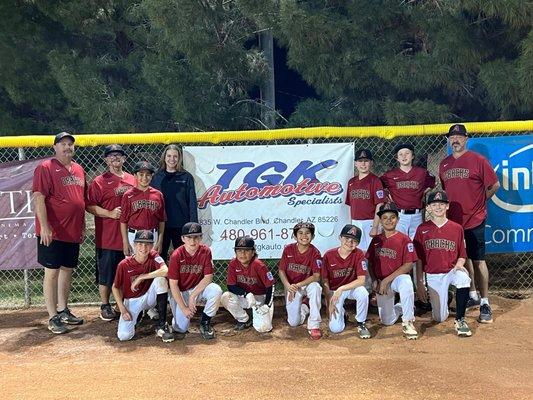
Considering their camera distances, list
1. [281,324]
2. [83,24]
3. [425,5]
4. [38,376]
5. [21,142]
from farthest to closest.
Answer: [83,24] < [425,5] < [21,142] < [281,324] < [38,376]

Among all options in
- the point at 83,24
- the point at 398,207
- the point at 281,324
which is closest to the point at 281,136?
the point at 398,207

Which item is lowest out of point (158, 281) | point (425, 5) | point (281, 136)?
point (158, 281)

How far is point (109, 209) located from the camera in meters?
5.68

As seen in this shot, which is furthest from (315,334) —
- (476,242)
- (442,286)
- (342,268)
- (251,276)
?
(476,242)

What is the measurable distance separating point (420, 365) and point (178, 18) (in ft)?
19.8

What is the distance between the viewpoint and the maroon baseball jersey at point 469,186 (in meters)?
5.68

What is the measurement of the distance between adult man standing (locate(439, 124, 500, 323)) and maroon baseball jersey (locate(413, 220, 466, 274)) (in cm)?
34

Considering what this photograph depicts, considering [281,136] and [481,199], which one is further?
[281,136]

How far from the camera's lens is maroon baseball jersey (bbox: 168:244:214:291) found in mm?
5363

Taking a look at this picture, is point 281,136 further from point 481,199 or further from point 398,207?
point 481,199

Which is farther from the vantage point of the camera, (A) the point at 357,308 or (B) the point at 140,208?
(B) the point at 140,208

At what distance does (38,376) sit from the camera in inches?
177

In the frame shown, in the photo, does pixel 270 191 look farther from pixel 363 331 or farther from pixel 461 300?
pixel 461 300

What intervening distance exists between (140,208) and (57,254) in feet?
3.06
